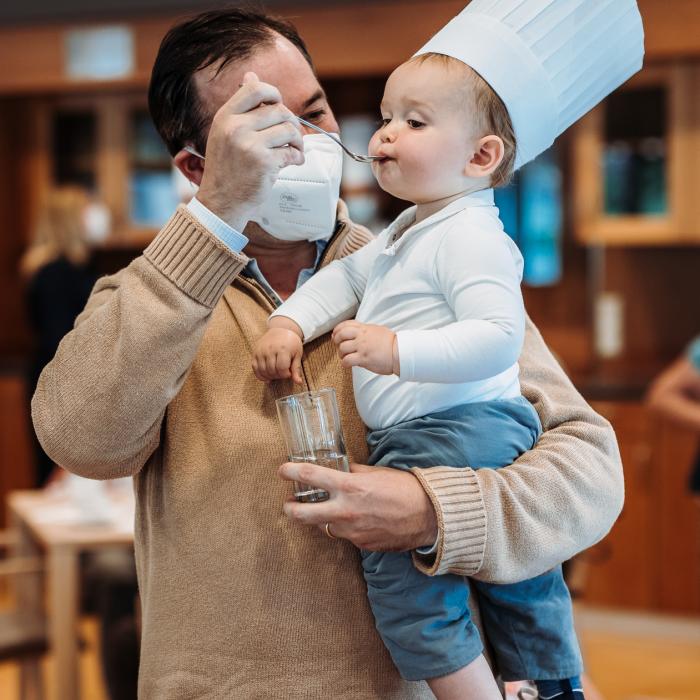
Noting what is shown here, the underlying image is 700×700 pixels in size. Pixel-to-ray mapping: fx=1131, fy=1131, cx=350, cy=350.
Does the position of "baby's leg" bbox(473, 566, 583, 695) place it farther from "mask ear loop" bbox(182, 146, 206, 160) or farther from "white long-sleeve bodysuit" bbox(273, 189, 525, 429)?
"mask ear loop" bbox(182, 146, 206, 160)

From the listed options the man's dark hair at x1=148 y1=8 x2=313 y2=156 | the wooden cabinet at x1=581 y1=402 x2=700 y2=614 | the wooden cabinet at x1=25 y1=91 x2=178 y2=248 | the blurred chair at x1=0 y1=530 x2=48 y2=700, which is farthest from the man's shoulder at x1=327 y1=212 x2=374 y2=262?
the wooden cabinet at x1=25 y1=91 x2=178 y2=248

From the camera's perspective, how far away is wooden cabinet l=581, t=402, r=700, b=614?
15.3 ft

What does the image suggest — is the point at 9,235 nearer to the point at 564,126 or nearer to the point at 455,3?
the point at 455,3

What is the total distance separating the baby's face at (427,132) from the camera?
51.3 inches

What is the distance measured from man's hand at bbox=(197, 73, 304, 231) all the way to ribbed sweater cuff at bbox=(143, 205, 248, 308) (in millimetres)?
31

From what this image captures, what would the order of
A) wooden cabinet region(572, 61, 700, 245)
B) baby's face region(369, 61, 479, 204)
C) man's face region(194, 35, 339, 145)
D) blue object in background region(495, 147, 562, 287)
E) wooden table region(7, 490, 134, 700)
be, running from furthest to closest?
blue object in background region(495, 147, 562, 287)
wooden cabinet region(572, 61, 700, 245)
wooden table region(7, 490, 134, 700)
man's face region(194, 35, 339, 145)
baby's face region(369, 61, 479, 204)

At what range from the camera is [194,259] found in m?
1.20

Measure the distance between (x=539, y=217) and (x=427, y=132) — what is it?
435 cm

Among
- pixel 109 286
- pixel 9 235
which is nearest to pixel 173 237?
pixel 109 286

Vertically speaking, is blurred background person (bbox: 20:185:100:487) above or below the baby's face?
above

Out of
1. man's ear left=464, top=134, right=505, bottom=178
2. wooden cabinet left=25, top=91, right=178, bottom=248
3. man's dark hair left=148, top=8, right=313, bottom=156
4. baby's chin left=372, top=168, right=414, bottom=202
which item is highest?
wooden cabinet left=25, top=91, right=178, bottom=248

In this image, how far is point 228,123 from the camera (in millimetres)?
1190

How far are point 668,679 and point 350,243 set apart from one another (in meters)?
3.27

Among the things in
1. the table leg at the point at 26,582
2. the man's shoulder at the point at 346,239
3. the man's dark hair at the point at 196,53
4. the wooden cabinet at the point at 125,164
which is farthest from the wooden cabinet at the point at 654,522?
the man's dark hair at the point at 196,53
